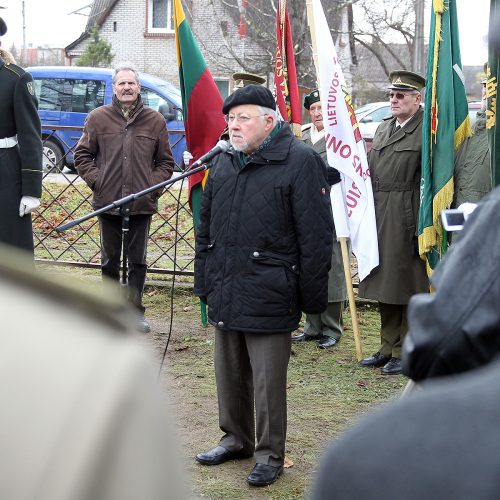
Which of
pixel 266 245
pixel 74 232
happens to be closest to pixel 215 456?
pixel 266 245

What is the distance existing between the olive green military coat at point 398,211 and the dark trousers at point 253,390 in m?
1.94

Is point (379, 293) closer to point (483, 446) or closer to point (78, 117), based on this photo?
point (483, 446)

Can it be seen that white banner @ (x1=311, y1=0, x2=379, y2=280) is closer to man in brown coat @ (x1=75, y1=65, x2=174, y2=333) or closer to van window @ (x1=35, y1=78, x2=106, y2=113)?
man in brown coat @ (x1=75, y1=65, x2=174, y2=333)

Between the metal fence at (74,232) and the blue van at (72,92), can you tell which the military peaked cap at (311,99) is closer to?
the metal fence at (74,232)

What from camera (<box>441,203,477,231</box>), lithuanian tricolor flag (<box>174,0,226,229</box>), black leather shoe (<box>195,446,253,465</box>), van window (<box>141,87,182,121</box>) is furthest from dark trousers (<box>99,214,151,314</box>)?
van window (<box>141,87,182,121</box>)

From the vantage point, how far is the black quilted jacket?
14.5ft

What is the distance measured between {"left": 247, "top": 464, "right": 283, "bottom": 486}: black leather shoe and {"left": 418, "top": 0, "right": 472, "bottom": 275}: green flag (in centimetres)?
211

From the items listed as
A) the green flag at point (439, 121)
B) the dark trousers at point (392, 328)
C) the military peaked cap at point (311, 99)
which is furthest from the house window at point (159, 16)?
the green flag at point (439, 121)

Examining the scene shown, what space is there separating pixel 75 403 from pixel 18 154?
5286 mm

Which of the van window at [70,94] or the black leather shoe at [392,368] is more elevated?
the van window at [70,94]

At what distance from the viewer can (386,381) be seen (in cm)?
638

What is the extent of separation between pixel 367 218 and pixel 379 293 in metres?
0.51

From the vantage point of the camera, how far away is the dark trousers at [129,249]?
7.18 meters

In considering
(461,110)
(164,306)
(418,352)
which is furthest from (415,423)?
(164,306)
